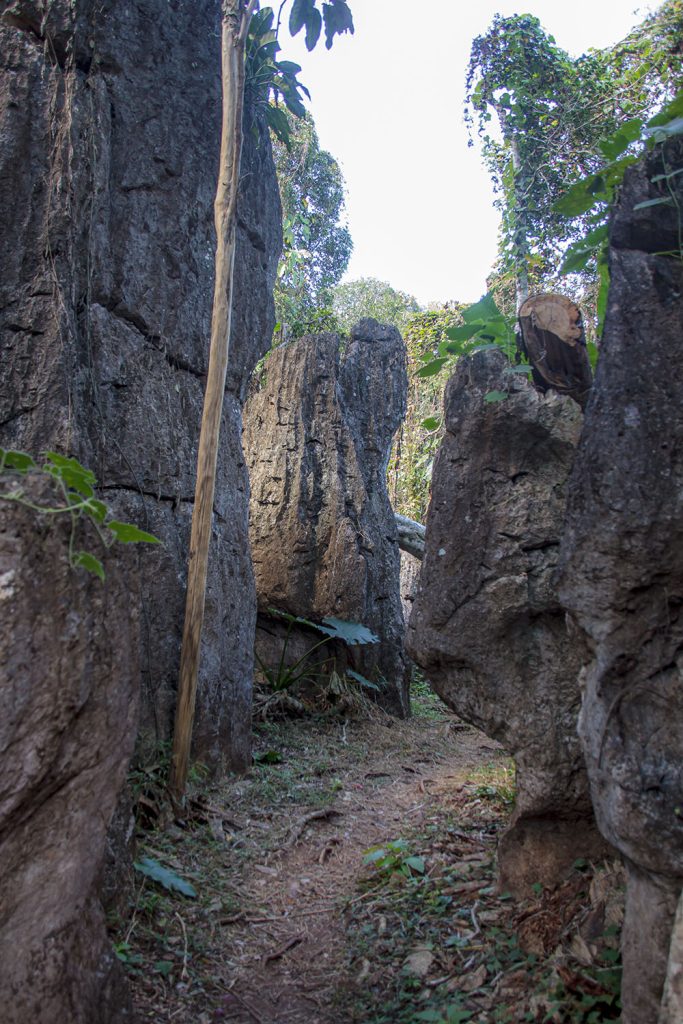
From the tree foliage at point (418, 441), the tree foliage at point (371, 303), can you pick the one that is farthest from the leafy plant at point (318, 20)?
the tree foliage at point (371, 303)

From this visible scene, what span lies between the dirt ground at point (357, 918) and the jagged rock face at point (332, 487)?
9.10 feet

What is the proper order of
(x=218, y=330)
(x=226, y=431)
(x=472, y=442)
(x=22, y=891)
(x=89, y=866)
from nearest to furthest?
(x=22, y=891)
(x=89, y=866)
(x=472, y=442)
(x=218, y=330)
(x=226, y=431)

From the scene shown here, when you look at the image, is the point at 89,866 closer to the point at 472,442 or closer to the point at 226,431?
the point at 472,442

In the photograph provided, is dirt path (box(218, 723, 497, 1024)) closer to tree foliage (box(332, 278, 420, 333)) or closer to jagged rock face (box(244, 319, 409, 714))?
jagged rock face (box(244, 319, 409, 714))

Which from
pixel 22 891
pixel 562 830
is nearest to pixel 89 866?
pixel 22 891

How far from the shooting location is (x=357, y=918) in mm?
3639

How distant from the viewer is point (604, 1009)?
8.21 feet

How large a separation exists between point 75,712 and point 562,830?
214 centimetres

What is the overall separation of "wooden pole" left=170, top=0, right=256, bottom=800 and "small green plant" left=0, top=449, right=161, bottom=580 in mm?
2630

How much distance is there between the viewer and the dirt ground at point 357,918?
283 cm

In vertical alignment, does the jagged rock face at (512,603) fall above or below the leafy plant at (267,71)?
below

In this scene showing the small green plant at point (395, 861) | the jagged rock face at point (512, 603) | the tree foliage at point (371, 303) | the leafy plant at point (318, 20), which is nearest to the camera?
the jagged rock face at point (512, 603)

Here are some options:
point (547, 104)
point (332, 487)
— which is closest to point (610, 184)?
point (332, 487)

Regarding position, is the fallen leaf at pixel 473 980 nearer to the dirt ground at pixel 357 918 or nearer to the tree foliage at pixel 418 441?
the dirt ground at pixel 357 918
